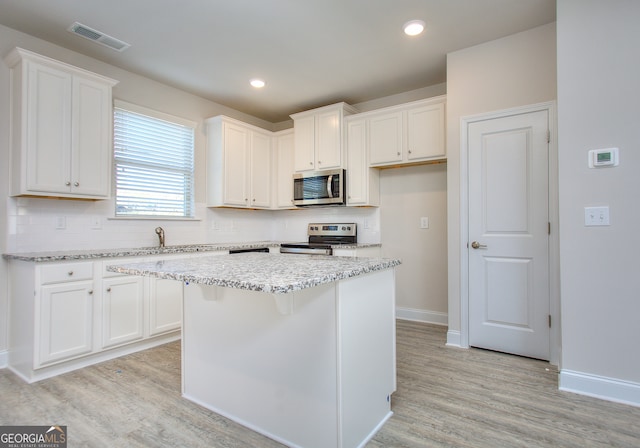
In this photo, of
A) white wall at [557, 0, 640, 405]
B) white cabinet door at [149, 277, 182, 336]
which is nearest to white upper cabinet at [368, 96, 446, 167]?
white wall at [557, 0, 640, 405]

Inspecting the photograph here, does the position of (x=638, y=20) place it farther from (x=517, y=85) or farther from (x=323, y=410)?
(x=323, y=410)

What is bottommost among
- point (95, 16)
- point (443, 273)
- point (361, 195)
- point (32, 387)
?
point (32, 387)

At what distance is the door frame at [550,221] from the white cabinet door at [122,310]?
286cm

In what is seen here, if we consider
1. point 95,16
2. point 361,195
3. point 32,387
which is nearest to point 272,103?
point 361,195

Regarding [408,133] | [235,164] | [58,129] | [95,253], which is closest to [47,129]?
[58,129]

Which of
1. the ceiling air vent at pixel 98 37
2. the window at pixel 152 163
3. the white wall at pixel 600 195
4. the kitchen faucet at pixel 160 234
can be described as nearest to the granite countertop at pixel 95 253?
the kitchen faucet at pixel 160 234

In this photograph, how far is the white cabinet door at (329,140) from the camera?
412 cm

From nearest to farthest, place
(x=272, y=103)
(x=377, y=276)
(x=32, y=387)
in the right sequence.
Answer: (x=377, y=276) < (x=32, y=387) < (x=272, y=103)

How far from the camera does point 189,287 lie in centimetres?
210

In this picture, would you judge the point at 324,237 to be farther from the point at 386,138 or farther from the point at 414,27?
the point at 414,27

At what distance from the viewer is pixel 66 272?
8.34 ft

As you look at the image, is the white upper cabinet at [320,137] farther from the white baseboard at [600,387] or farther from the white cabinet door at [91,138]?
the white baseboard at [600,387]

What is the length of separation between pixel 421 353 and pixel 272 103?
3359mm

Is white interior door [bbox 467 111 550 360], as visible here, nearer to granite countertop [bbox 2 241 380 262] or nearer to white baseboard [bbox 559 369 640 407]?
white baseboard [bbox 559 369 640 407]
